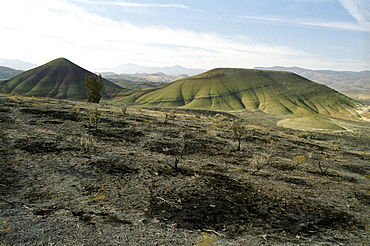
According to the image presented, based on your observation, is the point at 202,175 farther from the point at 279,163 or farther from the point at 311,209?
the point at 279,163

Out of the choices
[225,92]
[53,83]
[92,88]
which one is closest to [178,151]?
[92,88]

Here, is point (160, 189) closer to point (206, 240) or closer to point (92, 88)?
point (206, 240)

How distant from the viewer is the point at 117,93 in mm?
146000

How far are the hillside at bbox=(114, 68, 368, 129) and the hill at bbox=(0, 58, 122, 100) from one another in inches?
1165

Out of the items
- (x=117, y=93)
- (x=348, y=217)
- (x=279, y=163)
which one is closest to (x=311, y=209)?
(x=348, y=217)

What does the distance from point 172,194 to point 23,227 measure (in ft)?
17.3

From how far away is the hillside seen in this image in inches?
3839

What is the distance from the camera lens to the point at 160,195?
9430 mm

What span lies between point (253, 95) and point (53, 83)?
12196 centimetres

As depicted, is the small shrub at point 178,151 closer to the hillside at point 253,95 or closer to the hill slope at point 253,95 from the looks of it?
the hillside at point 253,95

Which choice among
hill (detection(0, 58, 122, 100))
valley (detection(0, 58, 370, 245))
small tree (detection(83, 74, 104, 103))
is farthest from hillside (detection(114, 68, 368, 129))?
valley (detection(0, 58, 370, 245))

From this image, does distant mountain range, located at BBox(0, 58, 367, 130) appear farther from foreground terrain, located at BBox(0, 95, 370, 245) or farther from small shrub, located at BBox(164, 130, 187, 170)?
foreground terrain, located at BBox(0, 95, 370, 245)

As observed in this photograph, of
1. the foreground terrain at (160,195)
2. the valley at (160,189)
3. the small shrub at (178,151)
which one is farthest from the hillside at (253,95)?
the foreground terrain at (160,195)

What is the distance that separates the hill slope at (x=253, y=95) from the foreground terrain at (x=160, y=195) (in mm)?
82186
